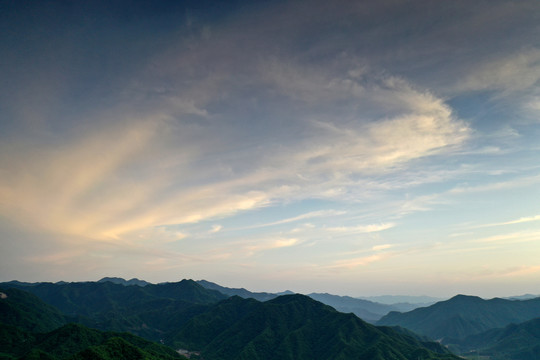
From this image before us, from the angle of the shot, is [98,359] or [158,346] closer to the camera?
[98,359]

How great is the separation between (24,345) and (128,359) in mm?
112080

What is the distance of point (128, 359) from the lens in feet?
415

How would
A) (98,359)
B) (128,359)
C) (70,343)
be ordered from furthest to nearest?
1. (70,343)
2. (128,359)
3. (98,359)

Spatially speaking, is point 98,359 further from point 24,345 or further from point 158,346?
point 24,345

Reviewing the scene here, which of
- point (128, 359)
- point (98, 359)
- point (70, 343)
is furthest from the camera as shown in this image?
point (70, 343)

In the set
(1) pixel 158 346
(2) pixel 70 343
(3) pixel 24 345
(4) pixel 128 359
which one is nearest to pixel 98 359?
(4) pixel 128 359

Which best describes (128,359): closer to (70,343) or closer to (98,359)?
(98,359)

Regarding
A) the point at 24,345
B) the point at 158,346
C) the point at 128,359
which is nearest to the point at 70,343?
the point at 24,345

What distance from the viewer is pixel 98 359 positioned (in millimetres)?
117188

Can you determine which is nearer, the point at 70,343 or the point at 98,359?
the point at 98,359

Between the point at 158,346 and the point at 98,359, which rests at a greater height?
the point at 98,359

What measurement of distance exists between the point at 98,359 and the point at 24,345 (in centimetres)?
11437

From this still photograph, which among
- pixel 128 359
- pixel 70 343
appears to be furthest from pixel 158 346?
pixel 128 359

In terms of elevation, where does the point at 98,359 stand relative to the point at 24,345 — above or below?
above
